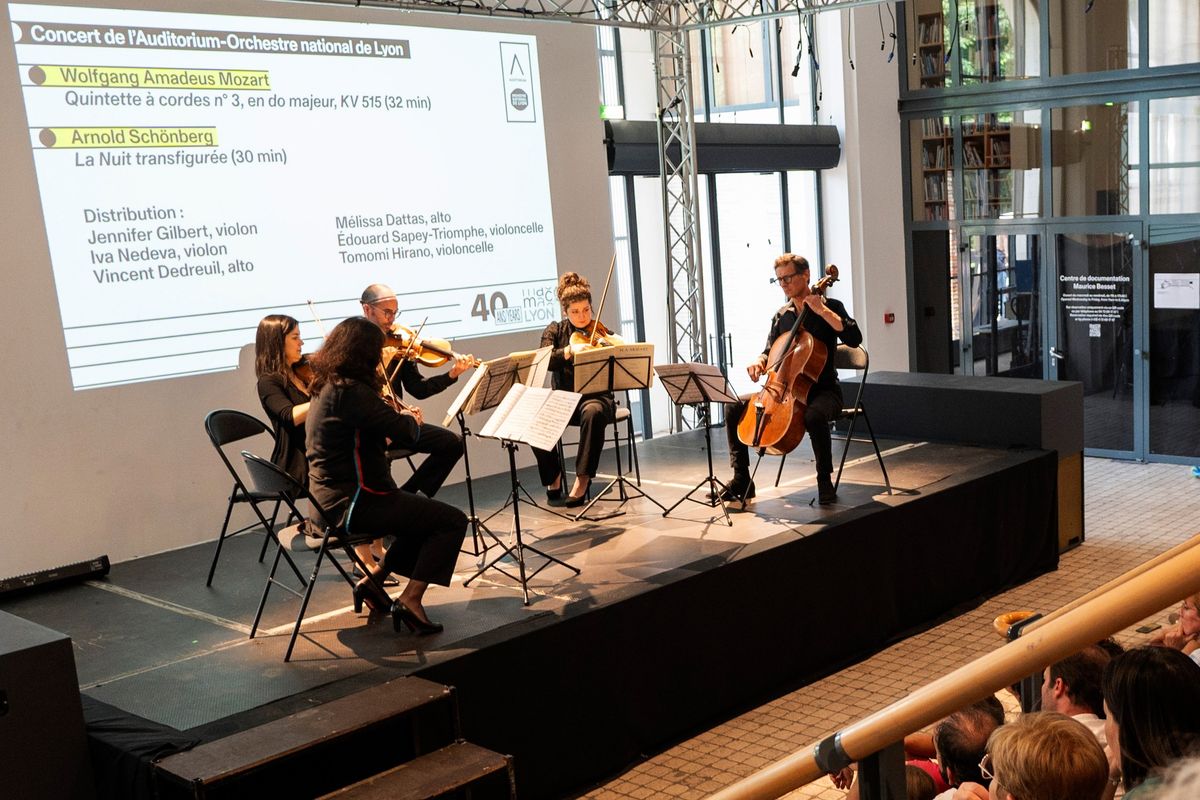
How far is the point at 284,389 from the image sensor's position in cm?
536

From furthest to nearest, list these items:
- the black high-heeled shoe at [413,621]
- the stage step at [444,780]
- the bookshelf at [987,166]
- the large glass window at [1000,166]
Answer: the bookshelf at [987,166] < the large glass window at [1000,166] < the black high-heeled shoe at [413,621] < the stage step at [444,780]

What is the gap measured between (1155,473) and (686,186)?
4.24 meters

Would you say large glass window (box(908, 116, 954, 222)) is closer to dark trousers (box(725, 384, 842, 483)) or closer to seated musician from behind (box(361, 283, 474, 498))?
dark trousers (box(725, 384, 842, 483))

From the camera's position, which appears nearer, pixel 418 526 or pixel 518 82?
pixel 418 526

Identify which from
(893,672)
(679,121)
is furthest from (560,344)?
(679,121)

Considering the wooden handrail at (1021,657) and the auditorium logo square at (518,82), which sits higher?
the auditorium logo square at (518,82)

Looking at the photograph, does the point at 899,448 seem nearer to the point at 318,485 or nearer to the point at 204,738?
the point at 318,485

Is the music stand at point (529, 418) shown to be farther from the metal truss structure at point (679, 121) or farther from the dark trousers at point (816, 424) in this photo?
the metal truss structure at point (679, 121)

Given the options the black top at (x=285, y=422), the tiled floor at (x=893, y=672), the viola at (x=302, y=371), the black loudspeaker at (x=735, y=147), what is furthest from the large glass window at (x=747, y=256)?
the black top at (x=285, y=422)

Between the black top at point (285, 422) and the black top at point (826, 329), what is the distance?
231 cm

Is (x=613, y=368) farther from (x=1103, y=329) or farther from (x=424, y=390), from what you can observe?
(x=1103, y=329)

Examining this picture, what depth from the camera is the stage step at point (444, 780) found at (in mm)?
3549

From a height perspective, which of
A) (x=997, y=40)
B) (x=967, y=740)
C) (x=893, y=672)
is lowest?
(x=893, y=672)

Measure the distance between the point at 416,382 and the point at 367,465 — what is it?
1.36m
